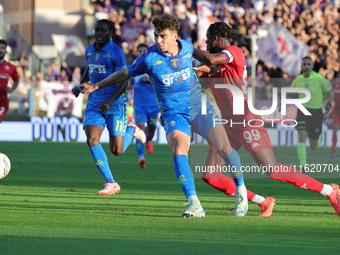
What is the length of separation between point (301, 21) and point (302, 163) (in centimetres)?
1502

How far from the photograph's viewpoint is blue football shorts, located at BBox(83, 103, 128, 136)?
990 centimetres

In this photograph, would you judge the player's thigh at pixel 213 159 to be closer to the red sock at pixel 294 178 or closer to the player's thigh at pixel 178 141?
the player's thigh at pixel 178 141

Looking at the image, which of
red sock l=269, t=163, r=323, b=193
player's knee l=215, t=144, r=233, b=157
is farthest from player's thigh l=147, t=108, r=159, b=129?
red sock l=269, t=163, r=323, b=193

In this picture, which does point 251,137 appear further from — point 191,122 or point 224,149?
point 191,122

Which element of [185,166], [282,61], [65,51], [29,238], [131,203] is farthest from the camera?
[65,51]

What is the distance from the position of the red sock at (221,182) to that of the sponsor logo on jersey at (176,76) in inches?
43.1

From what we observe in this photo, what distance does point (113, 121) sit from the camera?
396 inches

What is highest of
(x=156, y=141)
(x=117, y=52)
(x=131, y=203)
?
(x=117, y=52)

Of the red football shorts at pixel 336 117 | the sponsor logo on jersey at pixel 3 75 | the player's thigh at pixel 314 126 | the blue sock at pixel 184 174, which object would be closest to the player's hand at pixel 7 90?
the sponsor logo on jersey at pixel 3 75

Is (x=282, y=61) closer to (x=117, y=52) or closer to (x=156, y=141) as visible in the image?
(x=156, y=141)

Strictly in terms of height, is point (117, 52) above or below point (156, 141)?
above

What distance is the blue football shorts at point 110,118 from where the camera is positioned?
32.5 ft

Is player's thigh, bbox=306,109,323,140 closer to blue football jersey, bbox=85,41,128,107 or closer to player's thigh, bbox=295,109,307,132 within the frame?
player's thigh, bbox=295,109,307,132

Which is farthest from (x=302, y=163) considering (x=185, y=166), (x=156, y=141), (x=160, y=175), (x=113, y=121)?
(x=156, y=141)
